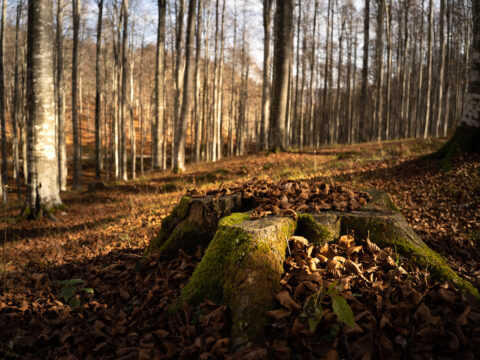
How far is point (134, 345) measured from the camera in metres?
2.36

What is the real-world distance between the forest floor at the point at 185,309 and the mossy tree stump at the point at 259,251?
0.13 m

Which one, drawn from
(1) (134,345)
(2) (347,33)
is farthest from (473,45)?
(2) (347,33)

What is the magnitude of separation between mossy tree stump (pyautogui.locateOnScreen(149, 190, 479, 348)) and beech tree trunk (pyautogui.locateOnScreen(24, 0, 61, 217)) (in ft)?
19.4

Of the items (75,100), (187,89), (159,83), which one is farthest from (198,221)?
(159,83)

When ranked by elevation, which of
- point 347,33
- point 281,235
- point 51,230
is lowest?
point 51,230

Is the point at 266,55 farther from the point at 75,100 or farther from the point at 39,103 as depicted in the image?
the point at 39,103

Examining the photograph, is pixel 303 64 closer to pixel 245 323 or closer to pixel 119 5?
pixel 119 5

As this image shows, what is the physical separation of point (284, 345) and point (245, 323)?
314 millimetres

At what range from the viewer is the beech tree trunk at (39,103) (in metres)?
6.99

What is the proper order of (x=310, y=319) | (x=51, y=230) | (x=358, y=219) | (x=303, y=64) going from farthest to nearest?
(x=303, y=64) → (x=51, y=230) → (x=358, y=219) → (x=310, y=319)

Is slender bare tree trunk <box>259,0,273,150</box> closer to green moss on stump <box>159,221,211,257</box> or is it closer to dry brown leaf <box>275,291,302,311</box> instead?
green moss on stump <box>159,221,211,257</box>

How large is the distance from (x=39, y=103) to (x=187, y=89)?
6938 millimetres

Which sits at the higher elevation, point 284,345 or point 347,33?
point 347,33

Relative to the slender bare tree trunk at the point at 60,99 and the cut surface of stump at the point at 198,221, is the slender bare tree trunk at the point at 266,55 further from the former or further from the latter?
the cut surface of stump at the point at 198,221
